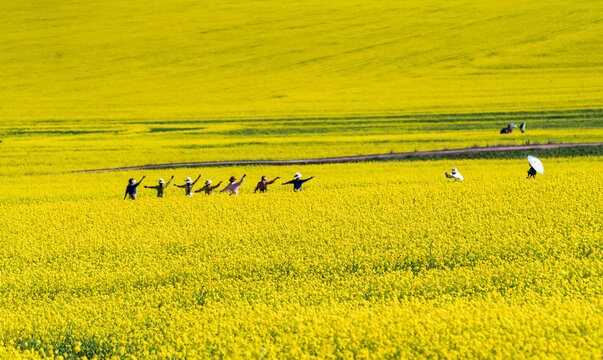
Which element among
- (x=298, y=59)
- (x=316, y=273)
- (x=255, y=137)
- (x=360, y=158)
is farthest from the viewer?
(x=298, y=59)

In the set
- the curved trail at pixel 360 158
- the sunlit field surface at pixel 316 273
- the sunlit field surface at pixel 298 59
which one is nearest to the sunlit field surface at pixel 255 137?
the curved trail at pixel 360 158

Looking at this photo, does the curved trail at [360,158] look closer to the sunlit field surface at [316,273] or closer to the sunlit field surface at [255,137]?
the sunlit field surface at [255,137]

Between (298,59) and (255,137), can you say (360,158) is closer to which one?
(255,137)

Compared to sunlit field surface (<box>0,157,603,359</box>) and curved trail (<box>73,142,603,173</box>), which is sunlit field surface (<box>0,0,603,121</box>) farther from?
sunlit field surface (<box>0,157,603,359</box>)

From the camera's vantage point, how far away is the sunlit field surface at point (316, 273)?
7246 millimetres

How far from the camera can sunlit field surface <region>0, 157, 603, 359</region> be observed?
725 centimetres

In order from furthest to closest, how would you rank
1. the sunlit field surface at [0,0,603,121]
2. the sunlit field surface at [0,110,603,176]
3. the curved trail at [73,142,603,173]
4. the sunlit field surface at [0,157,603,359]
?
the sunlit field surface at [0,0,603,121] < the sunlit field surface at [0,110,603,176] < the curved trail at [73,142,603,173] < the sunlit field surface at [0,157,603,359]

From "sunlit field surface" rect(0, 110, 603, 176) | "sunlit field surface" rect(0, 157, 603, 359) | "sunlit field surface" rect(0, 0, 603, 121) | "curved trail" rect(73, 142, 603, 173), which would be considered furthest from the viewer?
"sunlit field surface" rect(0, 0, 603, 121)

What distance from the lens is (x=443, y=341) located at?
6.89 m

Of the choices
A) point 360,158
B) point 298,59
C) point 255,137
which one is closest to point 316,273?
point 360,158

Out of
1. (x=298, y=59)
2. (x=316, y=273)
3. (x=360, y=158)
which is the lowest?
(x=316, y=273)

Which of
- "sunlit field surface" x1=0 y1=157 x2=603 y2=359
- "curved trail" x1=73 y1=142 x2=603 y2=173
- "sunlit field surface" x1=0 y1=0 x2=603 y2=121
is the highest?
"sunlit field surface" x1=0 y1=0 x2=603 y2=121

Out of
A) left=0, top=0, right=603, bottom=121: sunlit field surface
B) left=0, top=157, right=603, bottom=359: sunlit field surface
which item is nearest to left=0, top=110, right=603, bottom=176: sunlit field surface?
left=0, top=0, right=603, bottom=121: sunlit field surface

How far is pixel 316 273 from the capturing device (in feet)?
35.4
